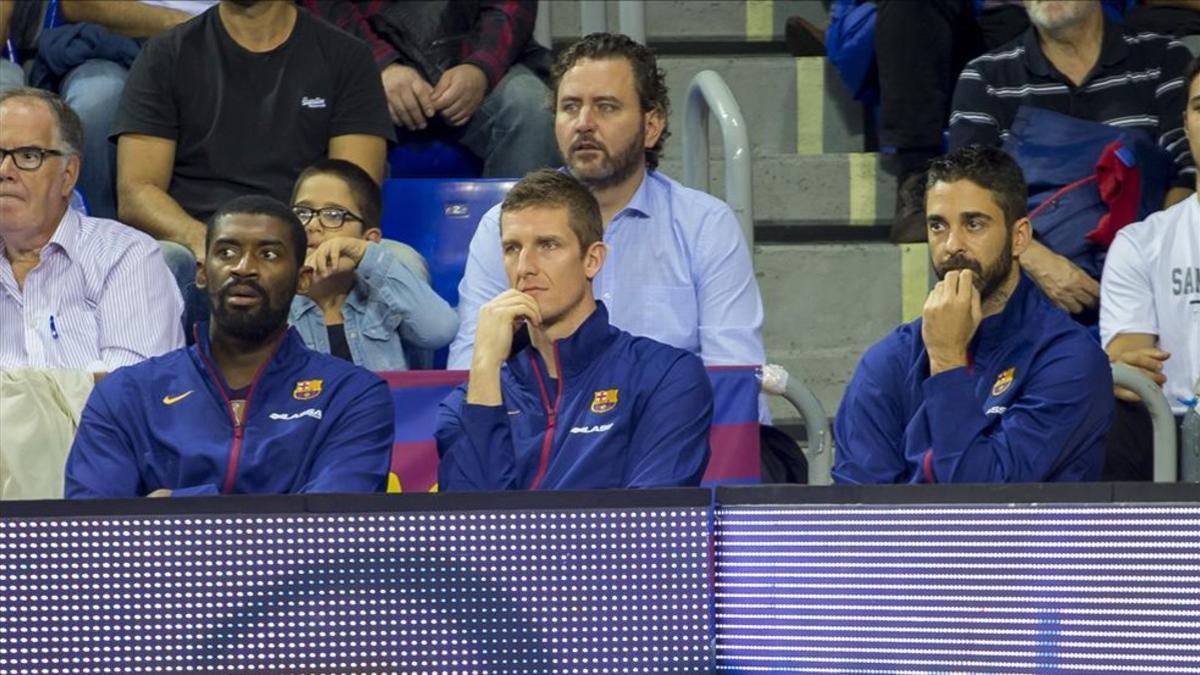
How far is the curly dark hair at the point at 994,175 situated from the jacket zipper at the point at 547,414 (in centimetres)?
108

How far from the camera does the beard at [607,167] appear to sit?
5434 mm

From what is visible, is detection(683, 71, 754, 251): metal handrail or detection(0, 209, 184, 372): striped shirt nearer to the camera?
detection(0, 209, 184, 372): striped shirt

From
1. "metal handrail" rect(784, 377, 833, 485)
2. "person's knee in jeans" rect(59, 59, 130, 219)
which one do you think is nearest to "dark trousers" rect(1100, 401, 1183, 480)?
"metal handrail" rect(784, 377, 833, 485)

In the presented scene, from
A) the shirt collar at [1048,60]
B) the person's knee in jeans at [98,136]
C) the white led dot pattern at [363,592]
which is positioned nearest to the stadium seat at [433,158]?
the person's knee in jeans at [98,136]

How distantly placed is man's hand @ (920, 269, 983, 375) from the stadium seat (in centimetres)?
244

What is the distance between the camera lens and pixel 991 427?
4543mm

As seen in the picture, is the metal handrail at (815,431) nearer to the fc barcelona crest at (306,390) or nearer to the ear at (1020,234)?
the ear at (1020,234)

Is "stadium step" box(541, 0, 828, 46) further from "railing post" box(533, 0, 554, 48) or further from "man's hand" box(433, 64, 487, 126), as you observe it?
"man's hand" box(433, 64, 487, 126)

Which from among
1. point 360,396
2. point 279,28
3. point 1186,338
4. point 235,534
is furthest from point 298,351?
point 1186,338

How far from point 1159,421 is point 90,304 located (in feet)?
9.11

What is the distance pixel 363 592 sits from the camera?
131 inches

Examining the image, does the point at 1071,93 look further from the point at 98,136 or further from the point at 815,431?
the point at 98,136

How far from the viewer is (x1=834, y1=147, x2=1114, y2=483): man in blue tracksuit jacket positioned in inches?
174

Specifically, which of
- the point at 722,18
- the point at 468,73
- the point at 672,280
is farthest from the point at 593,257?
the point at 722,18
